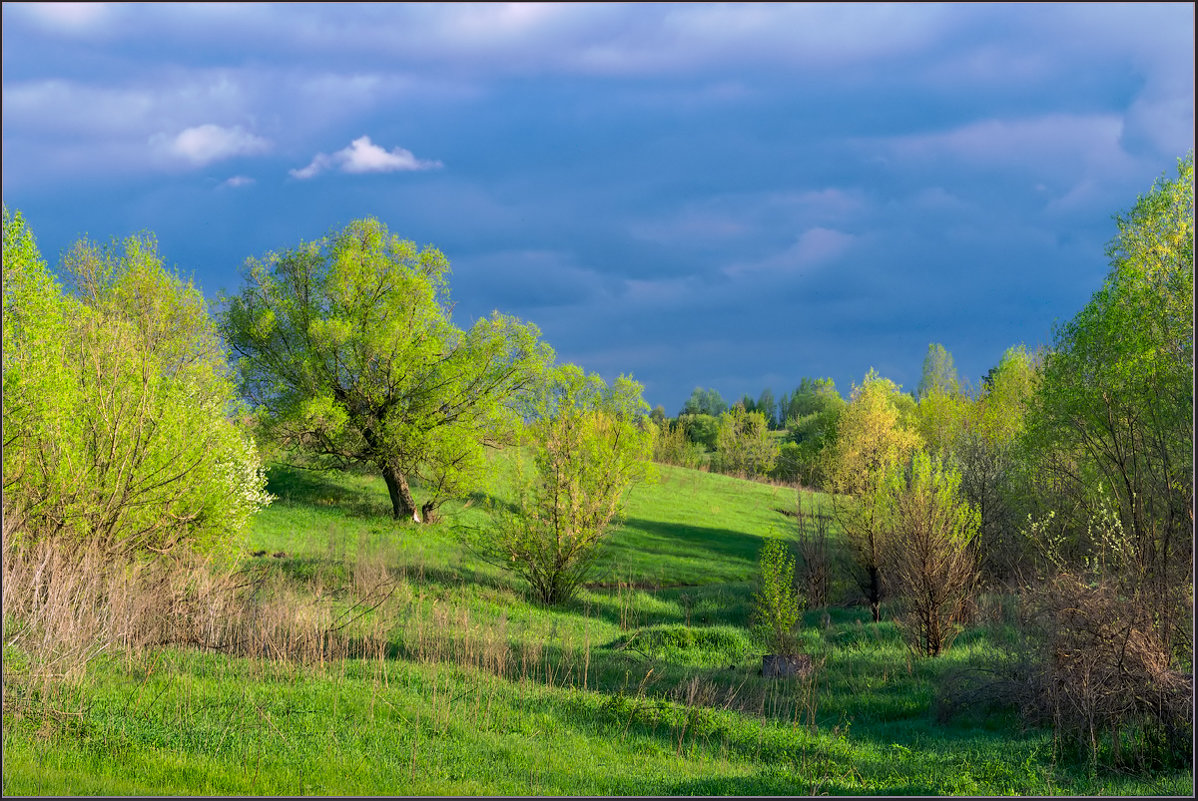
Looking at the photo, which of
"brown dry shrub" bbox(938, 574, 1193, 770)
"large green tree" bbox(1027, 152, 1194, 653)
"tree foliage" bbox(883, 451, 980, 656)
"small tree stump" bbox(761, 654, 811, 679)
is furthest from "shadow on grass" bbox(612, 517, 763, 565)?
"brown dry shrub" bbox(938, 574, 1193, 770)

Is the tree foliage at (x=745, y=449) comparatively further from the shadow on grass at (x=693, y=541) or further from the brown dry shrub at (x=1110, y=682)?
the brown dry shrub at (x=1110, y=682)

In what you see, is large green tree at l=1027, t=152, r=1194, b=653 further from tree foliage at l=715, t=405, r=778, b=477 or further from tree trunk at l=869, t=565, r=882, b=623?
tree foliage at l=715, t=405, r=778, b=477

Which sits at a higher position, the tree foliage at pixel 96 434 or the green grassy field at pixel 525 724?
the tree foliage at pixel 96 434

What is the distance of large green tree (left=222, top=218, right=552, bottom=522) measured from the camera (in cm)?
2980

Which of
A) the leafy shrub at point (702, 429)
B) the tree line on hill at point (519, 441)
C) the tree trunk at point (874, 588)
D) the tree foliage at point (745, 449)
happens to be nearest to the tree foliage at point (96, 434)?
the tree line on hill at point (519, 441)

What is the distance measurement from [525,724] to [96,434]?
9558 mm

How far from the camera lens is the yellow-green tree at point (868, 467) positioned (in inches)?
918

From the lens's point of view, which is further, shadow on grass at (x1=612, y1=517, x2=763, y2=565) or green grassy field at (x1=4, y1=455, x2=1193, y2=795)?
shadow on grass at (x1=612, y1=517, x2=763, y2=565)

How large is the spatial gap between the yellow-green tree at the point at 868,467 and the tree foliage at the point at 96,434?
15473 millimetres

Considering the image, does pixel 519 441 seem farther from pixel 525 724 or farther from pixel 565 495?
pixel 525 724

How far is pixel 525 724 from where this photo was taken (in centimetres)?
1082

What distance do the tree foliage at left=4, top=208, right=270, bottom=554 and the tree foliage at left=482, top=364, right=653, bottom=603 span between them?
24.6 feet

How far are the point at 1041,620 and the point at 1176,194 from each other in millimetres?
19457

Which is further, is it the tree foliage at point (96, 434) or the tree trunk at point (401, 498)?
the tree trunk at point (401, 498)
